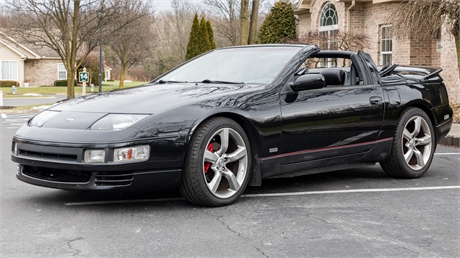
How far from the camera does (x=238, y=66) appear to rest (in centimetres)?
666

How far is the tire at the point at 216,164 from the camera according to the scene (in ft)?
17.7

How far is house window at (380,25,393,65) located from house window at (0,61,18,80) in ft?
128

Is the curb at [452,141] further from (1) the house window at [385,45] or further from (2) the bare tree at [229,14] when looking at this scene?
(2) the bare tree at [229,14]

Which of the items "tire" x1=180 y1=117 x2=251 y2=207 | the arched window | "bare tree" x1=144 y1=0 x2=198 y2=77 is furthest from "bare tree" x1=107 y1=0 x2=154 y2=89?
"tire" x1=180 y1=117 x2=251 y2=207

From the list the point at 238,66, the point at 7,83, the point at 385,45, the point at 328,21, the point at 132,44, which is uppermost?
the point at 132,44

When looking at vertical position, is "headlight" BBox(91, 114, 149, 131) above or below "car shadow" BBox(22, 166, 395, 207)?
above

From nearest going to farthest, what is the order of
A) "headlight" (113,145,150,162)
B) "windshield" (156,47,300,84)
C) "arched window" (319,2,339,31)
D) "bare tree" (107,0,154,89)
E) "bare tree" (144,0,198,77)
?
"headlight" (113,145,150,162) < "windshield" (156,47,300,84) < "arched window" (319,2,339,31) < "bare tree" (107,0,154,89) < "bare tree" (144,0,198,77)

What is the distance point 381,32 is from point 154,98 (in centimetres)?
1959

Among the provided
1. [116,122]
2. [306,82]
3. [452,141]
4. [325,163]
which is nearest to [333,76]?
[306,82]

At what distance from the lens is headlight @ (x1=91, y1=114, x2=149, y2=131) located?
5.29 m

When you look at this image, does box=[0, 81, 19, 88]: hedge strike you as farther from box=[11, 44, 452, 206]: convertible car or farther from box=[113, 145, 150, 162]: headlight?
box=[113, 145, 150, 162]: headlight

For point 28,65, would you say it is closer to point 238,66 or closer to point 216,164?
point 238,66

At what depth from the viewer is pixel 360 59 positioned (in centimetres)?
714

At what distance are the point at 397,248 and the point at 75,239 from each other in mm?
2107
